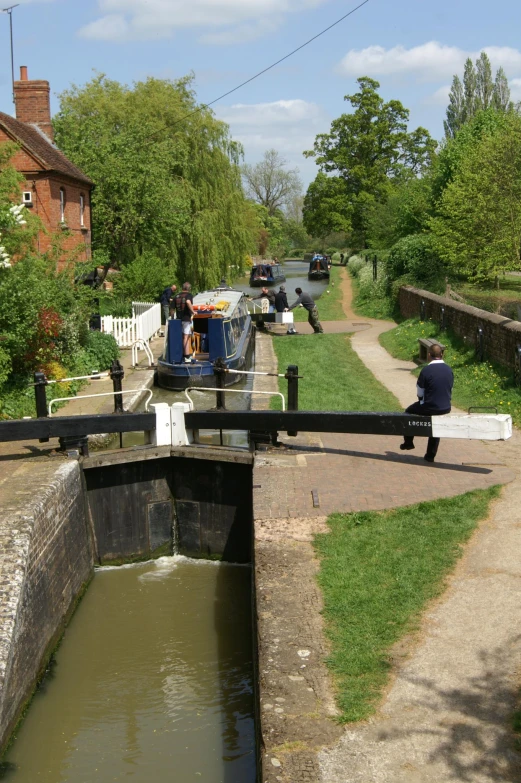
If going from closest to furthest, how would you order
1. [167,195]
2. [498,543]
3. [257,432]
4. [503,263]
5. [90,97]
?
[498,543] < [257,432] < [503,263] < [167,195] < [90,97]

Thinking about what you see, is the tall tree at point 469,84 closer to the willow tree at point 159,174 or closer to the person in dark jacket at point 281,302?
the willow tree at point 159,174

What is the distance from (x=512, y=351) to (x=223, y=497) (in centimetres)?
612

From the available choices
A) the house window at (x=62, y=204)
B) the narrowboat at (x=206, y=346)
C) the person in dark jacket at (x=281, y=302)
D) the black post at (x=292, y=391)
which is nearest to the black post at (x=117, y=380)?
the black post at (x=292, y=391)

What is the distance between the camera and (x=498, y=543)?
829 centimetres

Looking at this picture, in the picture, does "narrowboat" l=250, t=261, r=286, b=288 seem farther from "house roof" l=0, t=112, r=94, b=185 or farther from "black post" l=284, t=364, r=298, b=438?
"black post" l=284, t=364, r=298, b=438

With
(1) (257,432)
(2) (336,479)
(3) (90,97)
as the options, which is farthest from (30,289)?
(3) (90,97)

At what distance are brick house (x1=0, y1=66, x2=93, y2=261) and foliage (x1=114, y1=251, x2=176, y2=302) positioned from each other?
200 centimetres

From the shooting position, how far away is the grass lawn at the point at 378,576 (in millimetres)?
6121

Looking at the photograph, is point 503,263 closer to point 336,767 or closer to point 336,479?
point 336,479

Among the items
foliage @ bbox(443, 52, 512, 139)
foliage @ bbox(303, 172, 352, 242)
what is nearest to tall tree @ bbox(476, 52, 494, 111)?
foliage @ bbox(443, 52, 512, 139)

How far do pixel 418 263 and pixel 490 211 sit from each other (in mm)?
5396

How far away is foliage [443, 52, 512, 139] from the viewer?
67750mm

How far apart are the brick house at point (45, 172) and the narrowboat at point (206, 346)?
4.01 metres

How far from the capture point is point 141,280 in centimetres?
2755
